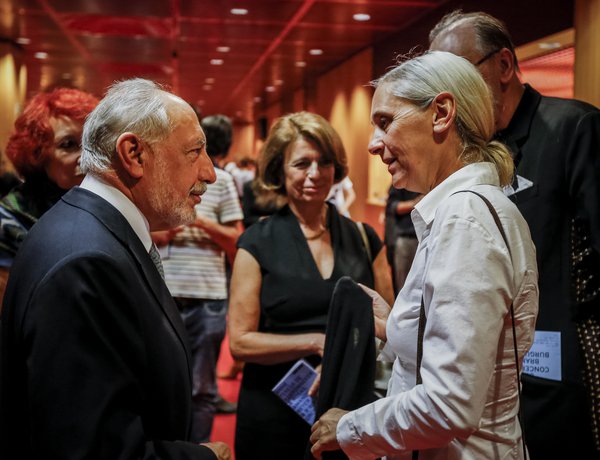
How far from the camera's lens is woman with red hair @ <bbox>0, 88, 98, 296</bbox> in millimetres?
2430

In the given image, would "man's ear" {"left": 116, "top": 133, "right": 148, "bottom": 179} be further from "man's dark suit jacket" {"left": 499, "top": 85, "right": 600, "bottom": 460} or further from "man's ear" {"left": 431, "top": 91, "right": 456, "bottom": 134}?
"man's dark suit jacket" {"left": 499, "top": 85, "right": 600, "bottom": 460}

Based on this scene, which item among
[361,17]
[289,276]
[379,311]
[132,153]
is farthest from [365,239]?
[361,17]

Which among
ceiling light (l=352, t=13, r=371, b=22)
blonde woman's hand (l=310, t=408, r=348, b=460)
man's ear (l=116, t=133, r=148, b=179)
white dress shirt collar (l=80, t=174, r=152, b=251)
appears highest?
ceiling light (l=352, t=13, r=371, b=22)

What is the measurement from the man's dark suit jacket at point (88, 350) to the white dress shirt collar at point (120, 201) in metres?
0.04

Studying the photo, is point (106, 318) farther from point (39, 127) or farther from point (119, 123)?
point (39, 127)

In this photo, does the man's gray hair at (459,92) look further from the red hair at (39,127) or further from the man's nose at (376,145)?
the red hair at (39,127)

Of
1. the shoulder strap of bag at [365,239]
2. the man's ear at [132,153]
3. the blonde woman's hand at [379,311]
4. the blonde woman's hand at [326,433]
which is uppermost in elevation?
the man's ear at [132,153]

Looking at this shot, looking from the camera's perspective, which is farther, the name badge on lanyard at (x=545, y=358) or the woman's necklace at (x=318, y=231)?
the woman's necklace at (x=318, y=231)

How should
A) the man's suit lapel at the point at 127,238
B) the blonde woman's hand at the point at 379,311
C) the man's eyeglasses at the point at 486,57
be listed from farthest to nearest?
the man's eyeglasses at the point at 486,57 → the blonde woman's hand at the point at 379,311 → the man's suit lapel at the point at 127,238

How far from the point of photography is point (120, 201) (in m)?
1.45

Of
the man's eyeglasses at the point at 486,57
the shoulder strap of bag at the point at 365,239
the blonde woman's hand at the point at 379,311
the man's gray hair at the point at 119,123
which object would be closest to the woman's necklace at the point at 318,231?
the shoulder strap of bag at the point at 365,239

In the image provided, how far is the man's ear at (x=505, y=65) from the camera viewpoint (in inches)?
83.7

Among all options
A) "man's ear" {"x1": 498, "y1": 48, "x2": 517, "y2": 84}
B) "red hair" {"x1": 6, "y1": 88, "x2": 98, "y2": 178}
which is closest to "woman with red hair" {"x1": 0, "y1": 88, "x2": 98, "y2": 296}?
"red hair" {"x1": 6, "y1": 88, "x2": 98, "y2": 178}

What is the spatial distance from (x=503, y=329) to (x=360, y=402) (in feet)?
1.72
